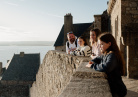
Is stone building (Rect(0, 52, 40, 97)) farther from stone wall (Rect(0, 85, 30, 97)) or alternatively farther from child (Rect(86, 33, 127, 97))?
child (Rect(86, 33, 127, 97))

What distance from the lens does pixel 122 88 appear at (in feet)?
8.47

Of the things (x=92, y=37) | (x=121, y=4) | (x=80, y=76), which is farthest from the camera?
(x=121, y=4)

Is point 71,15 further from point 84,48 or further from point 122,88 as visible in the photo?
point 122,88

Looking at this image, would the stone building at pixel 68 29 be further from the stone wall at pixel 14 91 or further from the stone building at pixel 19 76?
the stone wall at pixel 14 91

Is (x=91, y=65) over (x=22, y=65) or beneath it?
over

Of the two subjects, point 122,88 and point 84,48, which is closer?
point 122,88

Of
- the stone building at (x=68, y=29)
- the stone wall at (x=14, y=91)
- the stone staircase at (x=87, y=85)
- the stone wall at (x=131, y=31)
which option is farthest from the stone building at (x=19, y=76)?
the stone staircase at (x=87, y=85)

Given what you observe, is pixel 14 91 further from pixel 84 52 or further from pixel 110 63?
pixel 110 63

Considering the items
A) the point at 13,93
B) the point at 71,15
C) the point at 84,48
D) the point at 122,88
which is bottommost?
the point at 13,93

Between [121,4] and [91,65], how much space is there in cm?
408

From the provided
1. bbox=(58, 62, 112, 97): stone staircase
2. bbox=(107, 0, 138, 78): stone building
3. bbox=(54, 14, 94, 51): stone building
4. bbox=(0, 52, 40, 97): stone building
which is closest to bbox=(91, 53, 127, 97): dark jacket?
bbox=(58, 62, 112, 97): stone staircase

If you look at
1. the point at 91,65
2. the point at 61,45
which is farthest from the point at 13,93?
the point at 91,65

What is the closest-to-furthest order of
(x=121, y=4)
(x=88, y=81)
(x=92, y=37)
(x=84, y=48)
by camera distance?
(x=88, y=81)
(x=92, y=37)
(x=84, y=48)
(x=121, y=4)

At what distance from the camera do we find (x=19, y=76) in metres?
31.6
